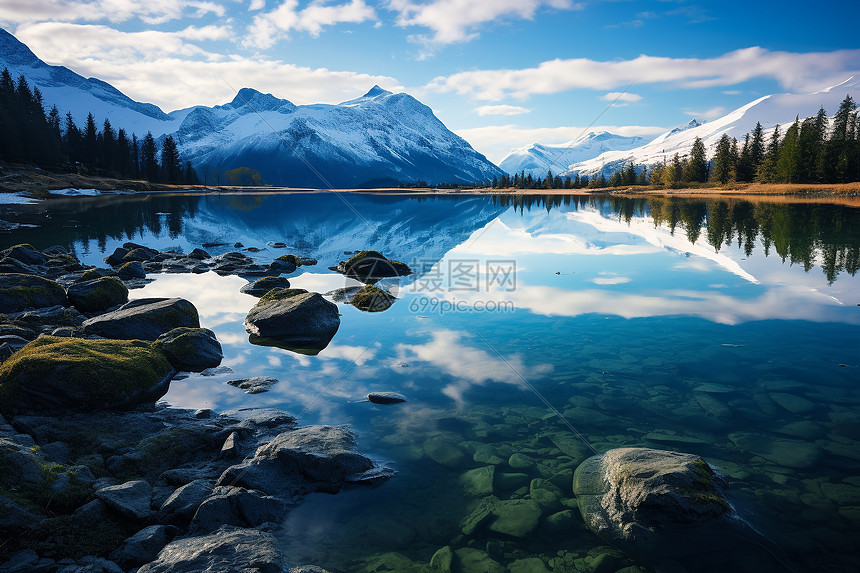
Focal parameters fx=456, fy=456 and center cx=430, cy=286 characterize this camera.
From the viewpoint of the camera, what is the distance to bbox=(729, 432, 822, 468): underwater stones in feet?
26.5

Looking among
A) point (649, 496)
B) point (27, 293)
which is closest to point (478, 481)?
point (649, 496)

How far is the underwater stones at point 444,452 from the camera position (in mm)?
8422

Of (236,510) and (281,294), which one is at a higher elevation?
(281,294)

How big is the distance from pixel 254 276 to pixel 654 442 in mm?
22792

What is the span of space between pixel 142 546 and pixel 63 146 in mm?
165745

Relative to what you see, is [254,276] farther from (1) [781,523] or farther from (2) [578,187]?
(2) [578,187]

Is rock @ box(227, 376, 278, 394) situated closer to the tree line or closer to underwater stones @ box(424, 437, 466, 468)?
underwater stones @ box(424, 437, 466, 468)

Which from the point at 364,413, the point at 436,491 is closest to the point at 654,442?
the point at 436,491

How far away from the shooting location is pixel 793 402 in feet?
33.4

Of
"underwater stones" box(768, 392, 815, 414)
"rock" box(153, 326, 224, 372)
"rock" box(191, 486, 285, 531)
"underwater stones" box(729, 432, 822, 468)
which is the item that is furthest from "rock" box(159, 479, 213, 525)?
"underwater stones" box(768, 392, 815, 414)

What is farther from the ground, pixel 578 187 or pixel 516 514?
pixel 578 187

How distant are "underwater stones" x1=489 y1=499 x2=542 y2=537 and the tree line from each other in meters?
140

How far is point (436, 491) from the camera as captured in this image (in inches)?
300

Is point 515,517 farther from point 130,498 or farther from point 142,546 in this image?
point 130,498
